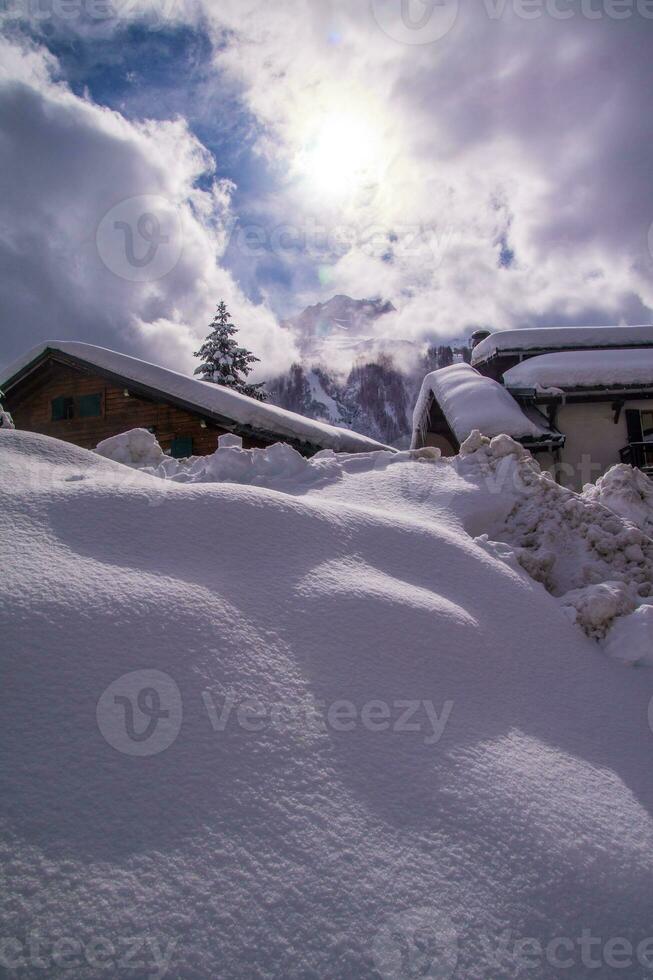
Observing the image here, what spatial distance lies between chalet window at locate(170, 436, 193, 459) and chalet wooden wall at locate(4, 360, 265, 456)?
3.6 inches

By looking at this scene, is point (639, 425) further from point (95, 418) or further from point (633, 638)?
point (95, 418)

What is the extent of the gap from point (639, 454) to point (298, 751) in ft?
47.4

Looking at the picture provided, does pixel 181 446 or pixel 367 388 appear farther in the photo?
pixel 367 388

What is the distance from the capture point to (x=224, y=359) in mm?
23578

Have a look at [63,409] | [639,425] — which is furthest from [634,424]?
[63,409]

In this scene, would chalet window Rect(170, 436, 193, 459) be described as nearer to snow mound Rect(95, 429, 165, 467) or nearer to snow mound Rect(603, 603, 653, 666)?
snow mound Rect(95, 429, 165, 467)

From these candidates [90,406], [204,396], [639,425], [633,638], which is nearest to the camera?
[633,638]

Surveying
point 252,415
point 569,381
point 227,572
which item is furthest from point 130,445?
point 569,381

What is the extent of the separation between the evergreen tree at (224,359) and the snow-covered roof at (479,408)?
10.9 m

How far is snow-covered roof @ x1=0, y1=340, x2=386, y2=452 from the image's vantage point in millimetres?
12375

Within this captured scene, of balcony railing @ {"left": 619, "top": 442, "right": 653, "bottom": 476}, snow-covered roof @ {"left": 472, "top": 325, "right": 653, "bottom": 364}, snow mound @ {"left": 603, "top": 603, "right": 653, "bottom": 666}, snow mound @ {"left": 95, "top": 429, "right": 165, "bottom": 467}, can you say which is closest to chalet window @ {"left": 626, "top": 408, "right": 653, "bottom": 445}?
balcony railing @ {"left": 619, "top": 442, "right": 653, "bottom": 476}

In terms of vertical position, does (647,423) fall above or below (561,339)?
below

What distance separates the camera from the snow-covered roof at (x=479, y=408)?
11688mm

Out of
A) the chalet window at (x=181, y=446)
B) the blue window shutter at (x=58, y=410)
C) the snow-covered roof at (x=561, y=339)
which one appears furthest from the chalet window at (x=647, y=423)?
the blue window shutter at (x=58, y=410)
